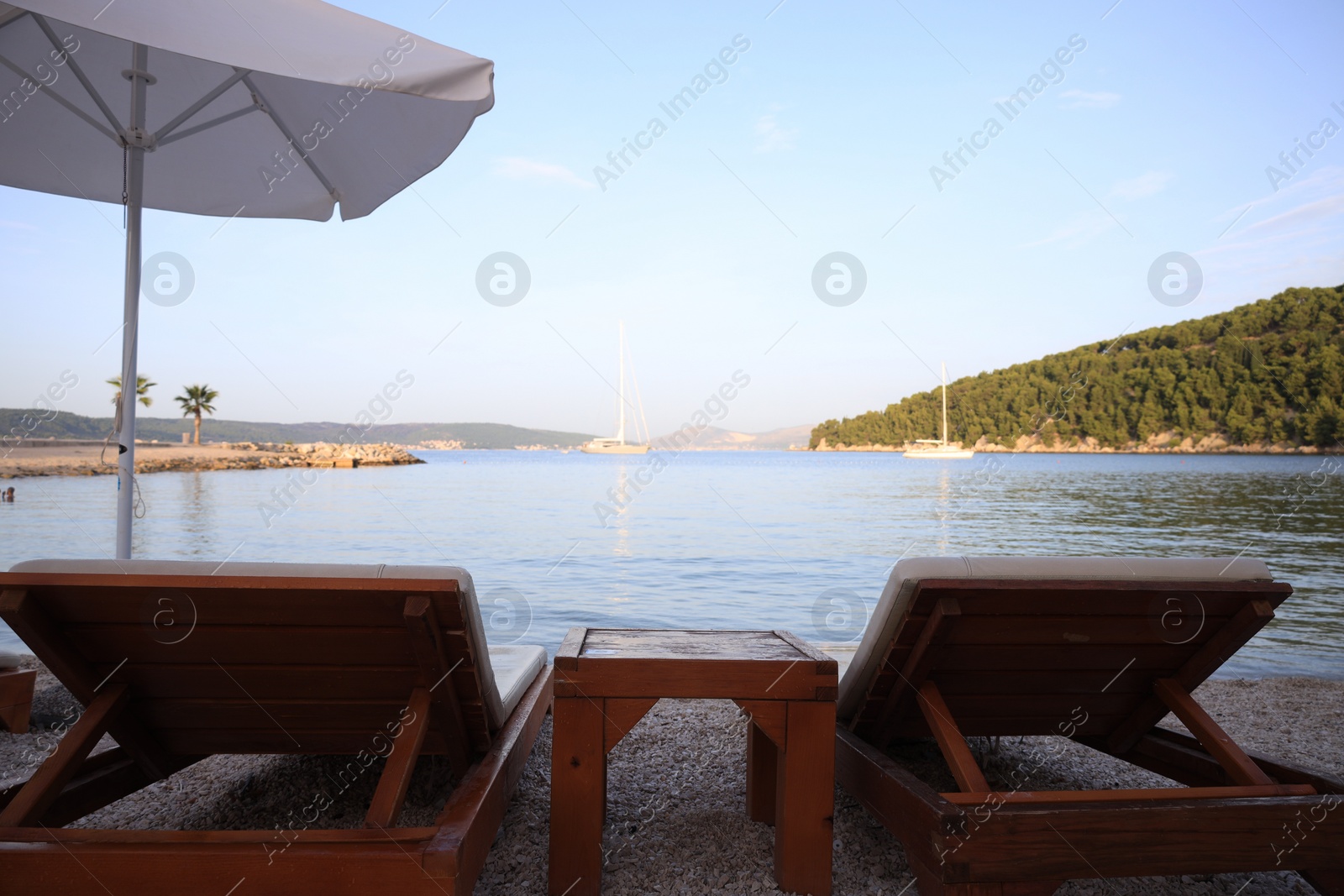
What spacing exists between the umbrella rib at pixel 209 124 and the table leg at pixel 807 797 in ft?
10.9

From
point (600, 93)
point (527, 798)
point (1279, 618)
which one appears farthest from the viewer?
point (600, 93)

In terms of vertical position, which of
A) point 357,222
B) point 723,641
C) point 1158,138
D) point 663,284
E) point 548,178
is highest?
point 1158,138

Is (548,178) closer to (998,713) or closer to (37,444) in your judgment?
(998,713)

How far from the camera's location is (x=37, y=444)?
26062mm

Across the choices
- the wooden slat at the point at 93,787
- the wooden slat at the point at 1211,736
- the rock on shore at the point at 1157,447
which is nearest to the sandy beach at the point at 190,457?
the wooden slat at the point at 93,787

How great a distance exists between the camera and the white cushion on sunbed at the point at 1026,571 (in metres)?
1.84

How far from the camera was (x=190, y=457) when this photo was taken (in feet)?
128

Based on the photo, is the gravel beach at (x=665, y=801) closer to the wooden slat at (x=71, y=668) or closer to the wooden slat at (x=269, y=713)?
the wooden slat at (x=71, y=668)

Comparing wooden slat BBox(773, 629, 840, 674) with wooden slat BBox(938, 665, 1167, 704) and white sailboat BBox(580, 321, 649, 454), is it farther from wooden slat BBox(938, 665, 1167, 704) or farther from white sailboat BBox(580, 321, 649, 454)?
white sailboat BBox(580, 321, 649, 454)

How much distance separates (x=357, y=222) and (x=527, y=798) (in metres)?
2.92

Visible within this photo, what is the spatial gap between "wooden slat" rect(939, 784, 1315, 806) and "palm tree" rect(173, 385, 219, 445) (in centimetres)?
5374

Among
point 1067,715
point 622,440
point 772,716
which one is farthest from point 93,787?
point 622,440

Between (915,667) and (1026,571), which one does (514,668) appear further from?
(1026,571)

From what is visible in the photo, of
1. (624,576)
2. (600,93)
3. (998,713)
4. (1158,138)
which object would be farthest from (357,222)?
(1158,138)
